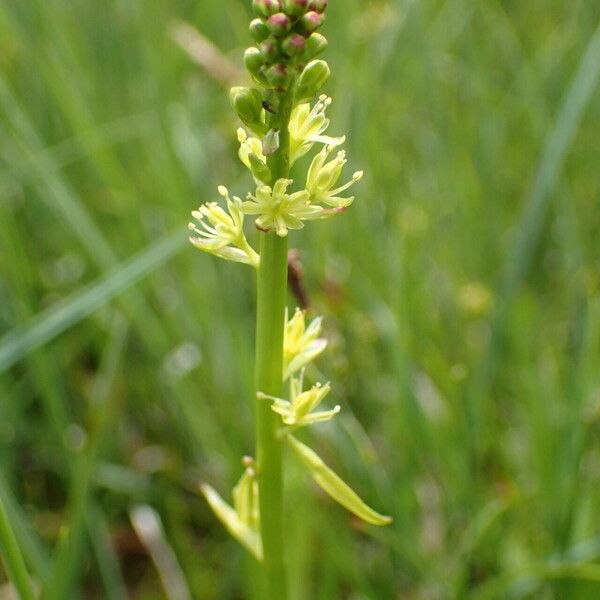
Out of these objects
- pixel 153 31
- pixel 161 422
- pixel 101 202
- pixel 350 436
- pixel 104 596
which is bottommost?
pixel 104 596

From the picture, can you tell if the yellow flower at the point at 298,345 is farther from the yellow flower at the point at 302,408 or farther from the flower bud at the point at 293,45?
the flower bud at the point at 293,45

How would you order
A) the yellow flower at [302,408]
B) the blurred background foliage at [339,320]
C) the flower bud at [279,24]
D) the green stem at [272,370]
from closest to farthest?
1. the flower bud at [279,24]
2. the green stem at [272,370]
3. the yellow flower at [302,408]
4. the blurred background foliage at [339,320]

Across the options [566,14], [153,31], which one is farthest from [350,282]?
[566,14]

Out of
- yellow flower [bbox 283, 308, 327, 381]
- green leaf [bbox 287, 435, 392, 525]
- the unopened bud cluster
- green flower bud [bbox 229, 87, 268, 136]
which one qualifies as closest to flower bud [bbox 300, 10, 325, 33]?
the unopened bud cluster

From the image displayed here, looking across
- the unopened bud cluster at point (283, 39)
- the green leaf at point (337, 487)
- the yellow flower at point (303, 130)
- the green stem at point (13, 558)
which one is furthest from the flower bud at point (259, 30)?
the green stem at point (13, 558)

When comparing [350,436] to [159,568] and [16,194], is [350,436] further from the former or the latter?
[16,194]

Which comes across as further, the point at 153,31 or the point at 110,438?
the point at 153,31
